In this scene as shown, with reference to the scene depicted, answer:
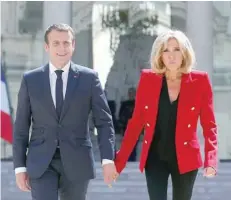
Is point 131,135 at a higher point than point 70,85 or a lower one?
lower

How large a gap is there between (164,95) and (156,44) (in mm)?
316

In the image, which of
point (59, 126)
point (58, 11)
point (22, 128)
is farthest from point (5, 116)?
point (59, 126)

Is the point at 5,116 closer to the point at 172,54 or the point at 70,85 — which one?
the point at 70,85

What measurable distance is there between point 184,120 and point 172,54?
406mm

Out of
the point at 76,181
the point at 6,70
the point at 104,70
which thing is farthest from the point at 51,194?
the point at 104,70

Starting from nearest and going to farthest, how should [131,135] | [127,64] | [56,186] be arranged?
1. [56,186]
2. [131,135]
3. [127,64]

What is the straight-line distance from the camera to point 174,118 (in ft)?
12.4

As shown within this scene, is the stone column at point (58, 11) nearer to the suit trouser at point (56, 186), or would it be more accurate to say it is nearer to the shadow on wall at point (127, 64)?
the shadow on wall at point (127, 64)

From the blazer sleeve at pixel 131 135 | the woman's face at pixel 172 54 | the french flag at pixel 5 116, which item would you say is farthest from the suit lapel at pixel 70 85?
the french flag at pixel 5 116

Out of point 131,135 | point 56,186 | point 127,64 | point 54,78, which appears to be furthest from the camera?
point 127,64

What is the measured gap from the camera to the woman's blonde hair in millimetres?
3775

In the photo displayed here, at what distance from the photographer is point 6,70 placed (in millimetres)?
10062

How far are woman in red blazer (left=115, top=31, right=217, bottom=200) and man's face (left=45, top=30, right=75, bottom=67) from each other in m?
0.51

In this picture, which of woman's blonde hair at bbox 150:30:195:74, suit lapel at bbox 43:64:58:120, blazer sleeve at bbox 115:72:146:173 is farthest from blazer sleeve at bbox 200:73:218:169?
suit lapel at bbox 43:64:58:120
